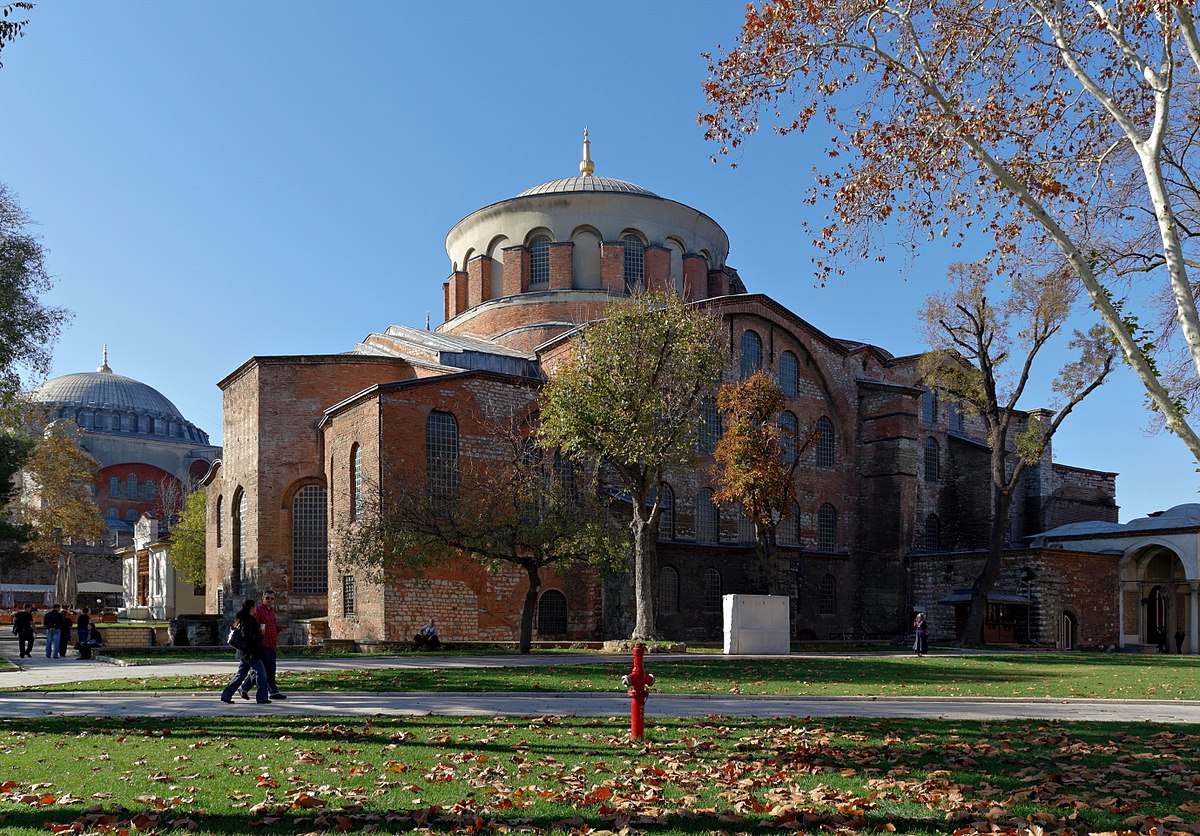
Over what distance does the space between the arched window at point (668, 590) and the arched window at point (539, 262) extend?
42.5 feet

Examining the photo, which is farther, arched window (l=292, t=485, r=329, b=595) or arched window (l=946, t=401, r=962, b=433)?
arched window (l=946, t=401, r=962, b=433)

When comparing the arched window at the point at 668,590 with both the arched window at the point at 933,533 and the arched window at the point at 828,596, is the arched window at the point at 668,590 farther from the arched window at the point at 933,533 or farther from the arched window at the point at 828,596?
the arched window at the point at 933,533

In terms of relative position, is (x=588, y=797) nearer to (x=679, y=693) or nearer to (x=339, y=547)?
(x=679, y=693)

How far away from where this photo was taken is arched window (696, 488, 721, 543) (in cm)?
3778

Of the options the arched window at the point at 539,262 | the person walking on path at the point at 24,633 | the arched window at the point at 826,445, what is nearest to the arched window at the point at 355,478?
the person walking on path at the point at 24,633

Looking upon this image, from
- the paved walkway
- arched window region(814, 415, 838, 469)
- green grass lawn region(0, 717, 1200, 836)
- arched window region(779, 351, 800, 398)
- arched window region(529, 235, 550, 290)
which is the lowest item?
the paved walkway

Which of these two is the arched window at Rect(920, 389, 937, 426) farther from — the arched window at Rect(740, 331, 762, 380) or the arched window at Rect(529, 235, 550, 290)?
the arched window at Rect(529, 235, 550, 290)

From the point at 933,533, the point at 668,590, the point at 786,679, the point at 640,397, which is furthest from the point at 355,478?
the point at 933,533

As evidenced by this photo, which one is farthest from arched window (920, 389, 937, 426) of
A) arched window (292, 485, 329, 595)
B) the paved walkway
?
the paved walkway

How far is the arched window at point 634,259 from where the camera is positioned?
140 feet

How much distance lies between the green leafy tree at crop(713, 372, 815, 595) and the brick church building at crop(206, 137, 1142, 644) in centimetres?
233

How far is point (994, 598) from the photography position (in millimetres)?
36438

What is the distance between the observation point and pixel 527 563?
88.1ft

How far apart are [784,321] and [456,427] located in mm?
14628
